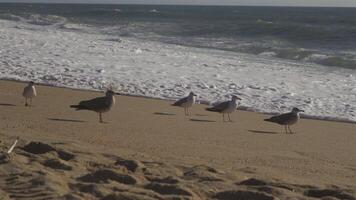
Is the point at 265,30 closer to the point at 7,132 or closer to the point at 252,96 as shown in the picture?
the point at 252,96

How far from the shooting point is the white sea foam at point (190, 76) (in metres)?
11.4

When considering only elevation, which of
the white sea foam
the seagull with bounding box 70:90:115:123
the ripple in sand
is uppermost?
the ripple in sand

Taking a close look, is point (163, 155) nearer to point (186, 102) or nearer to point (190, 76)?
point (186, 102)

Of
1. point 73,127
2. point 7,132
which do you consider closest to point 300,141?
point 73,127

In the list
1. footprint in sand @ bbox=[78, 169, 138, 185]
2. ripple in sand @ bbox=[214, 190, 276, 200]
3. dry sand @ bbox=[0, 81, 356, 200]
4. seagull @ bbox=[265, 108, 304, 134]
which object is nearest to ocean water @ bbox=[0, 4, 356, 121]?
seagull @ bbox=[265, 108, 304, 134]

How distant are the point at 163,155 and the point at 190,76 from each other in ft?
24.5

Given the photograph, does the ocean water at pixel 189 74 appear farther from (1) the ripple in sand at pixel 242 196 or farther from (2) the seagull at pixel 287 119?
(1) the ripple in sand at pixel 242 196

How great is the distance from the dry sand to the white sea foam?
49.6 inches

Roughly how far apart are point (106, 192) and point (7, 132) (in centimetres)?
292

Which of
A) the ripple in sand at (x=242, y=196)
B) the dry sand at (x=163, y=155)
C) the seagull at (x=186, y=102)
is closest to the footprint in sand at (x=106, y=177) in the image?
the dry sand at (x=163, y=155)

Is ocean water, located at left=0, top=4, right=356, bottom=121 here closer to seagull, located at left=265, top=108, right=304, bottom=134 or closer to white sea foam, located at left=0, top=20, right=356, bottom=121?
white sea foam, located at left=0, top=20, right=356, bottom=121

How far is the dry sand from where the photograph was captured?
4867mm

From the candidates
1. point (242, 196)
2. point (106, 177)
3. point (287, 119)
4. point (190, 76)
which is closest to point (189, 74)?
point (190, 76)

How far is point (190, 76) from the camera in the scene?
13898 mm
